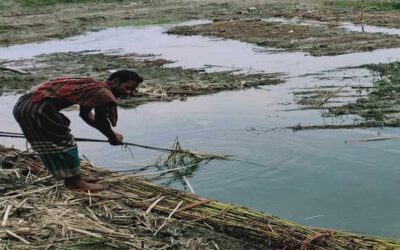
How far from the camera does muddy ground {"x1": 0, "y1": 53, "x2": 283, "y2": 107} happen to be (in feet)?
34.6

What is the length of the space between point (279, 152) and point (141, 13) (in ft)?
75.7

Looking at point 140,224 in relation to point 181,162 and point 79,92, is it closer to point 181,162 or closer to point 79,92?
point 79,92

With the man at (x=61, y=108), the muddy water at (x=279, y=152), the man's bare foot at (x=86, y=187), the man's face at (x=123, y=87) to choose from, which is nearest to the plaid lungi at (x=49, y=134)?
the man at (x=61, y=108)

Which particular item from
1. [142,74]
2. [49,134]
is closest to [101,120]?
[49,134]

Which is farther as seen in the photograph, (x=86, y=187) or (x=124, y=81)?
(x=86, y=187)

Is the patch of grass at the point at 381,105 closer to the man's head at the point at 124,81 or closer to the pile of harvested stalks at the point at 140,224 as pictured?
the pile of harvested stalks at the point at 140,224

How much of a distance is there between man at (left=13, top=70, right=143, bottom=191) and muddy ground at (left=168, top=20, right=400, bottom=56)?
977cm

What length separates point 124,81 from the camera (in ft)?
16.1

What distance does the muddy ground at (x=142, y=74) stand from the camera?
34.6ft

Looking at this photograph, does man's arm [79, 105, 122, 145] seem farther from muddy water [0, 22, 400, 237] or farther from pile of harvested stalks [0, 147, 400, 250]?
muddy water [0, 22, 400, 237]

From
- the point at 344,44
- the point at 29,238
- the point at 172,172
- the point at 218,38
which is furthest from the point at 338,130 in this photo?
the point at 218,38

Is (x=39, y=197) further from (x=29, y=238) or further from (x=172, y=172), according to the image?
(x=172, y=172)

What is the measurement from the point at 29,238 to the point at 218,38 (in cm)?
1503

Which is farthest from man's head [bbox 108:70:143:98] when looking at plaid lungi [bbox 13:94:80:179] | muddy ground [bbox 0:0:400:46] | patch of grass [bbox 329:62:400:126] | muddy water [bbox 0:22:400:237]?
muddy ground [bbox 0:0:400:46]
